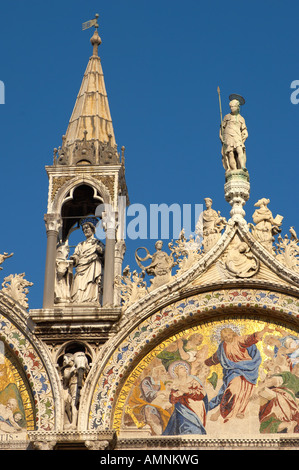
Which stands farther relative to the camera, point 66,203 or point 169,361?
point 66,203

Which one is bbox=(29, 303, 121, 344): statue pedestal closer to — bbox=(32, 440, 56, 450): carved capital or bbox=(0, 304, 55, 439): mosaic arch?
bbox=(0, 304, 55, 439): mosaic arch

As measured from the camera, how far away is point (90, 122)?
21.3m

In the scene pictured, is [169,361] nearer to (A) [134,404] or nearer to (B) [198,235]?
(A) [134,404]

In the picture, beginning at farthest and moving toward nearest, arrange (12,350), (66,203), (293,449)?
(66,203)
(12,350)
(293,449)

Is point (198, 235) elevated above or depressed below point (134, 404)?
above

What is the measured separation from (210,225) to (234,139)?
1715 mm

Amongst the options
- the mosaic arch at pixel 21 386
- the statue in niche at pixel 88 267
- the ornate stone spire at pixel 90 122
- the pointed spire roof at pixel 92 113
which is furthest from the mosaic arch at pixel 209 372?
the pointed spire roof at pixel 92 113

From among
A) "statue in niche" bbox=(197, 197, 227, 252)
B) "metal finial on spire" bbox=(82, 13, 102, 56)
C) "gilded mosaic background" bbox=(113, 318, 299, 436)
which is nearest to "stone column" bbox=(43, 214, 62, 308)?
"gilded mosaic background" bbox=(113, 318, 299, 436)

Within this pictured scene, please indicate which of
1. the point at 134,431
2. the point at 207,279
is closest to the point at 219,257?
the point at 207,279

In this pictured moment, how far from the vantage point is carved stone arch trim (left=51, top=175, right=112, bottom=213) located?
2023 cm

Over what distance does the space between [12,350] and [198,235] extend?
3.52m

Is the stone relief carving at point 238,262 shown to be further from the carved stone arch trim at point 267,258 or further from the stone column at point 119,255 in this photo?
the stone column at point 119,255

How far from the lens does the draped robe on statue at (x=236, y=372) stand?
18.8 metres

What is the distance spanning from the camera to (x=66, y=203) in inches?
836
